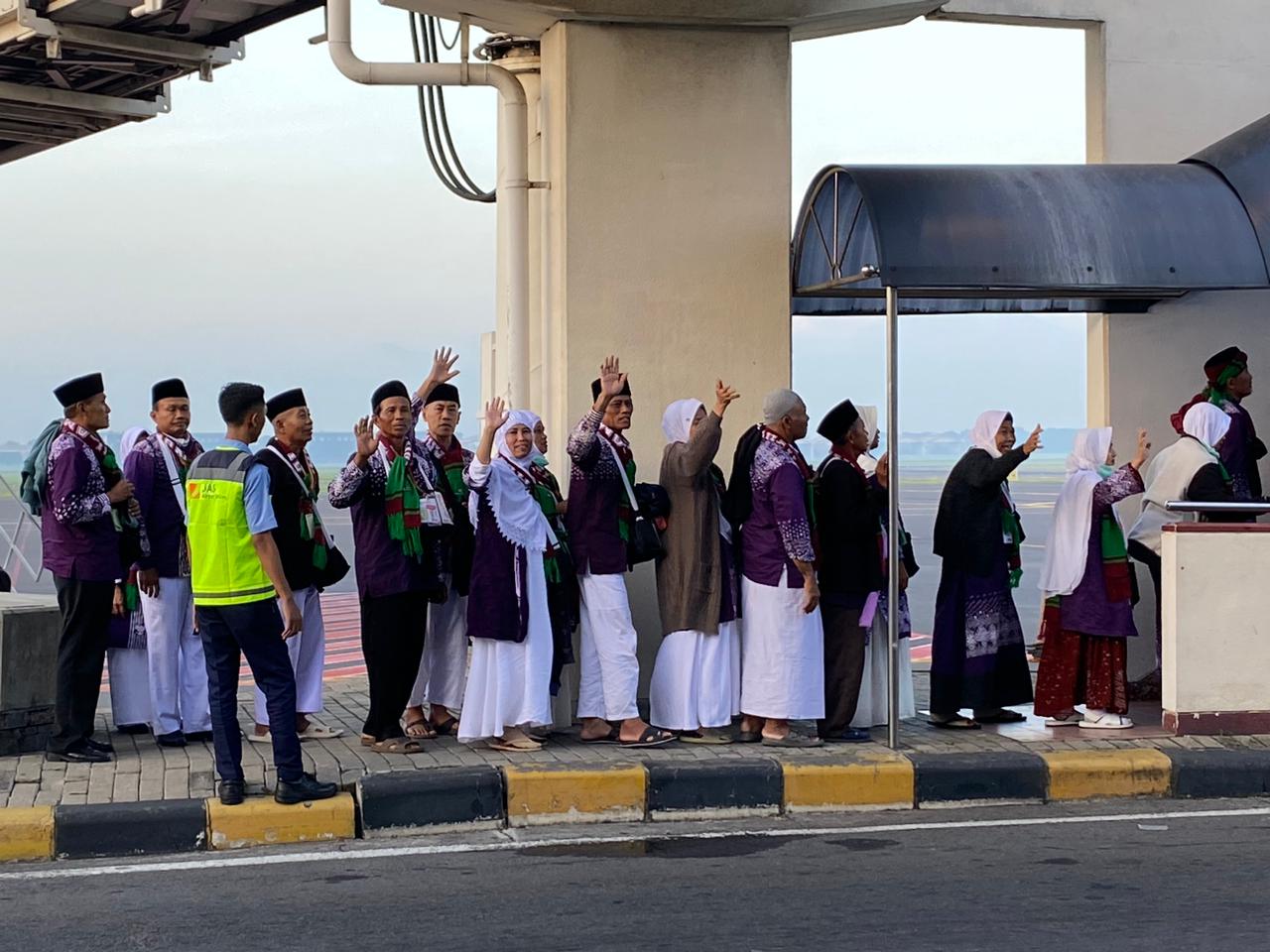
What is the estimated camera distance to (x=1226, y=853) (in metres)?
6.62

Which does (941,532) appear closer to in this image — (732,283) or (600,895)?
(732,283)

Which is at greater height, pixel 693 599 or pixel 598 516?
pixel 598 516

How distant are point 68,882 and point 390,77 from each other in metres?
5.31

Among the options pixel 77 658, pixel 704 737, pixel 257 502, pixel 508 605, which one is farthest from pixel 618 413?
pixel 77 658

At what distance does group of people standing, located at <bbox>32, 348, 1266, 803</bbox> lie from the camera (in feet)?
26.6

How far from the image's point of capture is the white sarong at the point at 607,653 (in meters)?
8.42

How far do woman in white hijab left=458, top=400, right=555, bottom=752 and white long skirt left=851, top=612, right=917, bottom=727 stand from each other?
1.72m

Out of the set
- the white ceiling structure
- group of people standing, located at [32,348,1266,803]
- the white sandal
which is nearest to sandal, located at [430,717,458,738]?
group of people standing, located at [32,348,1266,803]

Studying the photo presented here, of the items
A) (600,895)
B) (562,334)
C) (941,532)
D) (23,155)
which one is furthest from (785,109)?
(23,155)

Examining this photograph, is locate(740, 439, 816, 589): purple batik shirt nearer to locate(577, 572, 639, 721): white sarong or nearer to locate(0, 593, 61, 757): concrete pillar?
locate(577, 572, 639, 721): white sarong

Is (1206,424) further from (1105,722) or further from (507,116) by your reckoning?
(507,116)

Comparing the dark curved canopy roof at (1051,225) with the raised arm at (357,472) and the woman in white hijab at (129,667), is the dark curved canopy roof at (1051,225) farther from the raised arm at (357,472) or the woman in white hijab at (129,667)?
the woman in white hijab at (129,667)

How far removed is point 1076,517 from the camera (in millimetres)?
9047

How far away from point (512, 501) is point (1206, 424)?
3.90m
